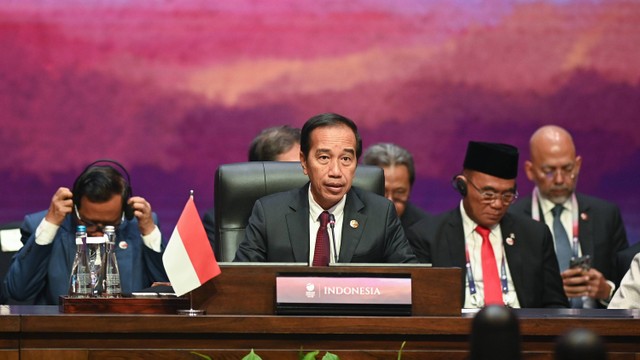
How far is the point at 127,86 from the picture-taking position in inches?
207

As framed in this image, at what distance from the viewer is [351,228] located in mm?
3076

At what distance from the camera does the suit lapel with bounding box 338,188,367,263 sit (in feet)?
9.97

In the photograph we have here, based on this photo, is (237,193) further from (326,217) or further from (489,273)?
(489,273)

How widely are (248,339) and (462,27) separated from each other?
3.42 metres

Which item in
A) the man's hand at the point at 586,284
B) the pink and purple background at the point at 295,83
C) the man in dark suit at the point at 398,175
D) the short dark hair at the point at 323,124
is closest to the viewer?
the short dark hair at the point at 323,124

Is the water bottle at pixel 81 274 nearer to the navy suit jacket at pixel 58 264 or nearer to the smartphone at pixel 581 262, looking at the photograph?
the navy suit jacket at pixel 58 264

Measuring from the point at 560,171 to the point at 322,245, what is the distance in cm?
210

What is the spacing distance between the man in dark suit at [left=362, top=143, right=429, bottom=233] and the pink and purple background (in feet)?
1.68

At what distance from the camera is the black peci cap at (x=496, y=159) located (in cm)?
388

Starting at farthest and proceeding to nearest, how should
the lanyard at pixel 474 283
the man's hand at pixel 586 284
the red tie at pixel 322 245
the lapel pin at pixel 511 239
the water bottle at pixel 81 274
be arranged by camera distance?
the man's hand at pixel 586 284 < the lapel pin at pixel 511 239 < the lanyard at pixel 474 283 < the red tie at pixel 322 245 < the water bottle at pixel 81 274

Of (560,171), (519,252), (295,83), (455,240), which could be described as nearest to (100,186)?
(455,240)

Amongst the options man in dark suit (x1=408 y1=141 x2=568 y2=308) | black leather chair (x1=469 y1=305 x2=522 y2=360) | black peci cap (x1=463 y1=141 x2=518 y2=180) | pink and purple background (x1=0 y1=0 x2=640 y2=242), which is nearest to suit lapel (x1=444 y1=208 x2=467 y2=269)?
man in dark suit (x1=408 y1=141 x2=568 y2=308)

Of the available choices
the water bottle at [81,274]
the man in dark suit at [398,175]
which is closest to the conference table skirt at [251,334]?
the water bottle at [81,274]

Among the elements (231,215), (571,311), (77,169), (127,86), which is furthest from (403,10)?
(571,311)
